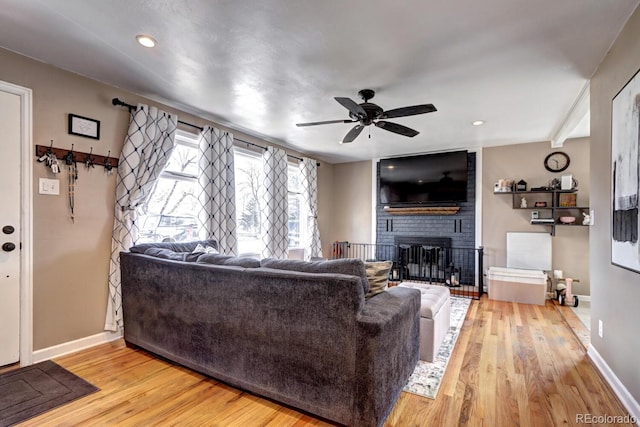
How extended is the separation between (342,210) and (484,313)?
3603mm

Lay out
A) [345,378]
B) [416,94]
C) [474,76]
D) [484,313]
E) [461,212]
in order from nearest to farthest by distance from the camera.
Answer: [345,378] < [474,76] < [416,94] < [484,313] < [461,212]

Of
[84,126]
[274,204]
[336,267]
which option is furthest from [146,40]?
[274,204]

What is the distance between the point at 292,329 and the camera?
1805mm

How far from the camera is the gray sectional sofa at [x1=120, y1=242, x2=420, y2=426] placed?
1646mm

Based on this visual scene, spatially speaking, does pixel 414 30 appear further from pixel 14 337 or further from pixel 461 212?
pixel 461 212

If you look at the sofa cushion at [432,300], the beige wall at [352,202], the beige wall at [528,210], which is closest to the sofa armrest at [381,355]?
the sofa cushion at [432,300]

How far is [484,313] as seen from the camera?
4008 millimetres

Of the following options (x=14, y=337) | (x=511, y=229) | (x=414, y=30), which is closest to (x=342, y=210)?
(x=511, y=229)

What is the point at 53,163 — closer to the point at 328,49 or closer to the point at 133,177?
the point at 133,177

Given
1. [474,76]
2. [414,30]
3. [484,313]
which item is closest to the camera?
[414,30]

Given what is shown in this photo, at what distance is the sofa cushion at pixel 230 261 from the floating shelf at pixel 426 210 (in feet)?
14.6

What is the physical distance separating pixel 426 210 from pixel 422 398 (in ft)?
13.9

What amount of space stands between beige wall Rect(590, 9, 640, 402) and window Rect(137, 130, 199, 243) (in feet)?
13.4

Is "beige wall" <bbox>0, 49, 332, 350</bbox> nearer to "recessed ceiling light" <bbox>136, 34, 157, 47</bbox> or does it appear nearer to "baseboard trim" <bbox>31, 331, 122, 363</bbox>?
"baseboard trim" <bbox>31, 331, 122, 363</bbox>
